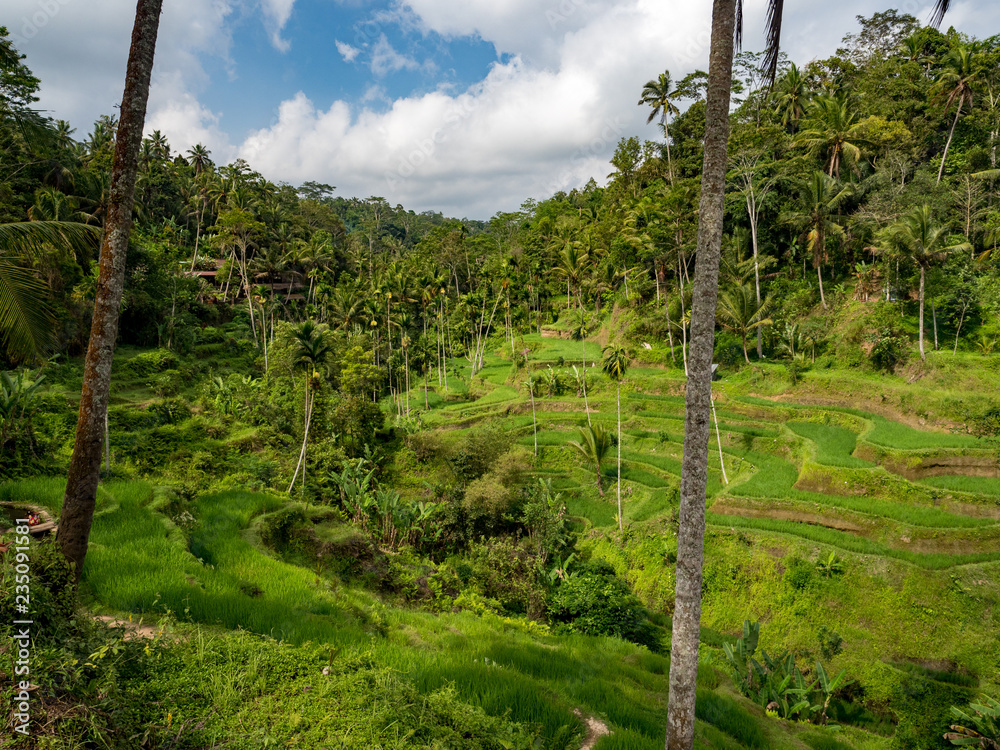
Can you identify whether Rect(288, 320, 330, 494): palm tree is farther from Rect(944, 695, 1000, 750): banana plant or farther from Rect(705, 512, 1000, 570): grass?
Rect(944, 695, 1000, 750): banana plant

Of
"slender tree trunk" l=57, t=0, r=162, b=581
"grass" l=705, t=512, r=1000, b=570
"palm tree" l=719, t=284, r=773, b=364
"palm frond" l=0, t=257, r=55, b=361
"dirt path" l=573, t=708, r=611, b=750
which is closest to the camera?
"slender tree trunk" l=57, t=0, r=162, b=581

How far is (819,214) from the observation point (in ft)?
103

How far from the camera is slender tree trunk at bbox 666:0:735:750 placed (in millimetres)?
5570

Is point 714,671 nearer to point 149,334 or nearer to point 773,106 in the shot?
point 149,334

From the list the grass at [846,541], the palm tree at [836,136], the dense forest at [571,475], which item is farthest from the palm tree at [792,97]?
the grass at [846,541]

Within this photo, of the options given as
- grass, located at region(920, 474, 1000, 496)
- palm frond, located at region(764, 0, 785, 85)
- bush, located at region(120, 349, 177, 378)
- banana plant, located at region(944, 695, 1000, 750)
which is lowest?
banana plant, located at region(944, 695, 1000, 750)

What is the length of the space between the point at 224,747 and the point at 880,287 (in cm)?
3714

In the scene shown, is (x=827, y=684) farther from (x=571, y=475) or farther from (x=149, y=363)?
(x=149, y=363)

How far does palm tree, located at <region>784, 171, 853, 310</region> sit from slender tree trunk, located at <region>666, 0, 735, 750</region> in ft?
99.9

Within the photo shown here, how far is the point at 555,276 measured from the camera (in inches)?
2434

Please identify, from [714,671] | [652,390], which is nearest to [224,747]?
[714,671]

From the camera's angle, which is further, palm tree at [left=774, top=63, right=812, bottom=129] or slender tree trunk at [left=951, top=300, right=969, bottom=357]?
palm tree at [left=774, top=63, right=812, bottom=129]

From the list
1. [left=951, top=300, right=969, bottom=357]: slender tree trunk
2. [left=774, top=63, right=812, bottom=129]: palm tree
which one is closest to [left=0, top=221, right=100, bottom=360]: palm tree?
[left=951, top=300, right=969, bottom=357]: slender tree trunk

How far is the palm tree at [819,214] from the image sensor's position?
31.1m
